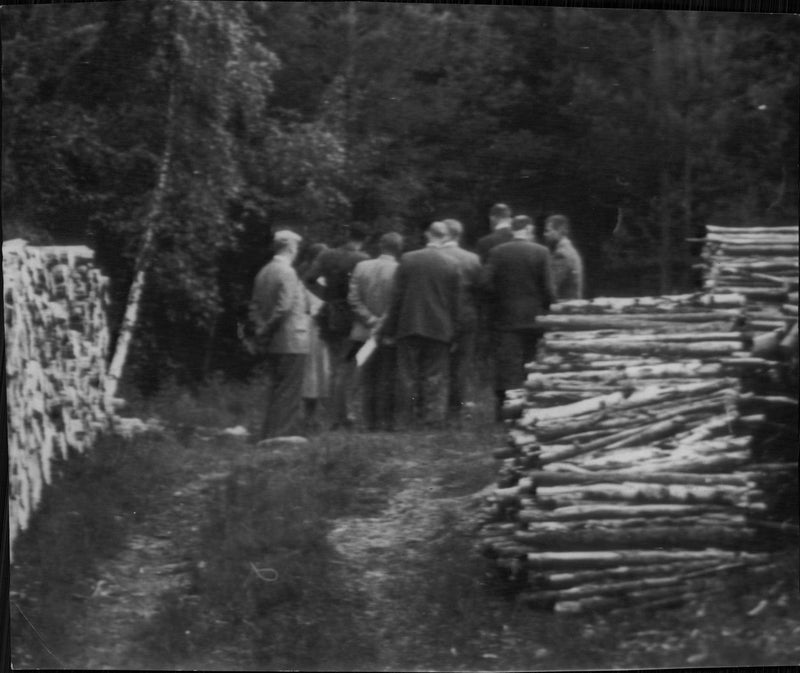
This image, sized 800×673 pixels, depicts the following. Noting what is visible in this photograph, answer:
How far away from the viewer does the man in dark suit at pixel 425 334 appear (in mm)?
4660

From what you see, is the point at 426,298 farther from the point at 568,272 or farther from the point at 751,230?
the point at 751,230

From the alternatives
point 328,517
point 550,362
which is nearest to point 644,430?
point 550,362

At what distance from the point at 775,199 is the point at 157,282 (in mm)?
2871

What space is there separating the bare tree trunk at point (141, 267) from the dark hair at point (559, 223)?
174 cm

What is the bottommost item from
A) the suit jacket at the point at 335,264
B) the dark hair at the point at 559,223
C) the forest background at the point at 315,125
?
the suit jacket at the point at 335,264

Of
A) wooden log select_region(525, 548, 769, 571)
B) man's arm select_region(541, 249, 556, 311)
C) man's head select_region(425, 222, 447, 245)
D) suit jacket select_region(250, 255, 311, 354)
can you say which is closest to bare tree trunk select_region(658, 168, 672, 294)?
man's arm select_region(541, 249, 556, 311)

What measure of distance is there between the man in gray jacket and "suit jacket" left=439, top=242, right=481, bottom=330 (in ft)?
2.28

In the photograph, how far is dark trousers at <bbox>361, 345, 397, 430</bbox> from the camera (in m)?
4.68

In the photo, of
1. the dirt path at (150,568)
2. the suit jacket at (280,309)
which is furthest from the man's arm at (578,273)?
the dirt path at (150,568)

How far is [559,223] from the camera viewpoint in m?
4.66

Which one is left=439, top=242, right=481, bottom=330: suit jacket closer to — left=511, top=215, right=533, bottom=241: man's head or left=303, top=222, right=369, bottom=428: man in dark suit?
left=511, top=215, right=533, bottom=241: man's head

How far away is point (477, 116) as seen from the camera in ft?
15.1

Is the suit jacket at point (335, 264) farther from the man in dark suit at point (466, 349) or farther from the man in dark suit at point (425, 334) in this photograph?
the man in dark suit at point (466, 349)

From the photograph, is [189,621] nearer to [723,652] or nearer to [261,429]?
[261,429]
